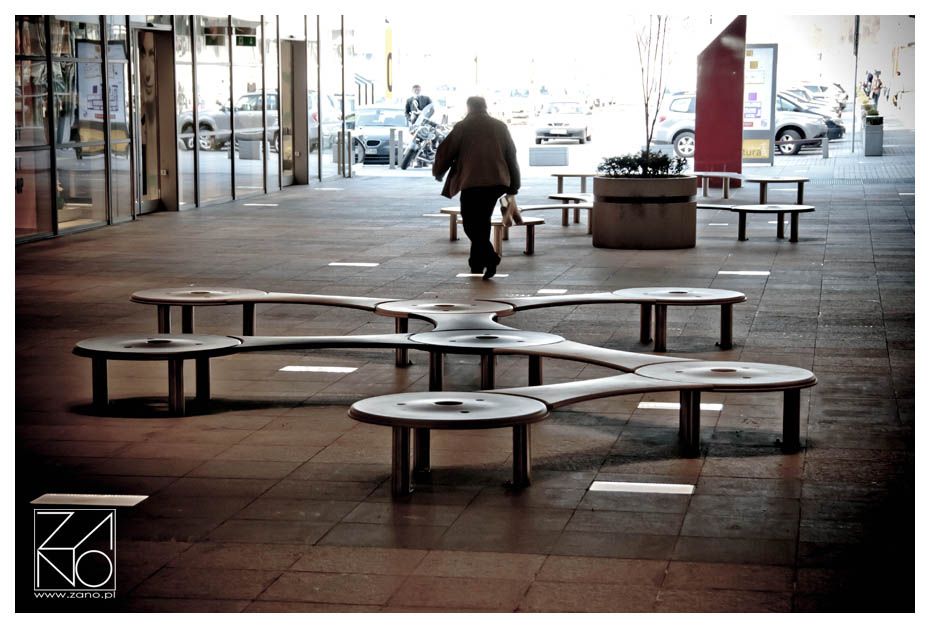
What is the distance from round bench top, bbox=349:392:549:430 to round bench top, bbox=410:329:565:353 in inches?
47.5

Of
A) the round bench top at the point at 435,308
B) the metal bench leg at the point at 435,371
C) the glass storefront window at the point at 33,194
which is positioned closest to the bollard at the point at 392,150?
the glass storefront window at the point at 33,194

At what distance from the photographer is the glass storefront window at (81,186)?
16.7 metres

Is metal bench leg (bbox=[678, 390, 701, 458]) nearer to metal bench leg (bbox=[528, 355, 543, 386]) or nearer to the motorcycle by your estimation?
metal bench leg (bbox=[528, 355, 543, 386])

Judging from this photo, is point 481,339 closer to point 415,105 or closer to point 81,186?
point 81,186

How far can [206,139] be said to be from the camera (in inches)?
831

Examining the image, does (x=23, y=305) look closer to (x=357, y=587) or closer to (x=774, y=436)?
(x=774, y=436)

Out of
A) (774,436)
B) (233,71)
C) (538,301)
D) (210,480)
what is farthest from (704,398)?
(233,71)

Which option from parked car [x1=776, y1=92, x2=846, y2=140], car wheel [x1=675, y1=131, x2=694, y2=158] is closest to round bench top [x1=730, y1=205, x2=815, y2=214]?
car wheel [x1=675, y1=131, x2=694, y2=158]

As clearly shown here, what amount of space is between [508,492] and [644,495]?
Result: 559 millimetres

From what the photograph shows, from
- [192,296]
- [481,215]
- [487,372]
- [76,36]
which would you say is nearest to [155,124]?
[76,36]

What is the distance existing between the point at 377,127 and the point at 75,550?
27785 mm

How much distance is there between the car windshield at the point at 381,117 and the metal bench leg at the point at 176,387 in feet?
83.7

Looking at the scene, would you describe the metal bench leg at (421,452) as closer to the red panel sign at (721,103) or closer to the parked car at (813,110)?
Result: the red panel sign at (721,103)

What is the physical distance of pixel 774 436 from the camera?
6.84m
